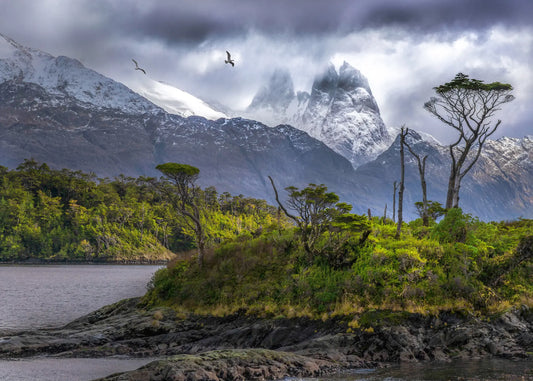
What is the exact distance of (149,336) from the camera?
27.6 m

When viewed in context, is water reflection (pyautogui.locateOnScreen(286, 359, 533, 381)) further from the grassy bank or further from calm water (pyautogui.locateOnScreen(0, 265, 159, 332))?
calm water (pyautogui.locateOnScreen(0, 265, 159, 332))

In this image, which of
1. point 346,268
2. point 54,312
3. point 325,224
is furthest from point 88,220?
point 346,268

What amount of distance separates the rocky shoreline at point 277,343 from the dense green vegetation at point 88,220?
4034 inches

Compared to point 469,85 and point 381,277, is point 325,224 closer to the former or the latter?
point 381,277

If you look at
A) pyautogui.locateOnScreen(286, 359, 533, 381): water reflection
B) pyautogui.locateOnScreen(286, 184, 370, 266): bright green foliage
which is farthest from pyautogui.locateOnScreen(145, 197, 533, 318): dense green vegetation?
pyautogui.locateOnScreen(286, 359, 533, 381): water reflection

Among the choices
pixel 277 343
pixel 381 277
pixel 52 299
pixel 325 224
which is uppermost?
pixel 325 224

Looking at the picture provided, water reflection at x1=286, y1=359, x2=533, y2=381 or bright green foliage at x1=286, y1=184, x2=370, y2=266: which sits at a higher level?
bright green foliage at x1=286, y1=184, x2=370, y2=266

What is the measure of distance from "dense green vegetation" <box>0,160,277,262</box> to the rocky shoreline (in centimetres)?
10247

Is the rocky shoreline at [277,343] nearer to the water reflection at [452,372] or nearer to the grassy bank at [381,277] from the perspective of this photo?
the water reflection at [452,372]

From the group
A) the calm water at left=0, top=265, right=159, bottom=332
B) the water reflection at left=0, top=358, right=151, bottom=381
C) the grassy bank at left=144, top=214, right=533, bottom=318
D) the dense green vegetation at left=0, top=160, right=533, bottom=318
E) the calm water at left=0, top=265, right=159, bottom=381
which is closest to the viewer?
the water reflection at left=0, top=358, right=151, bottom=381

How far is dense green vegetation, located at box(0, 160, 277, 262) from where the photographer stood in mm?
138625

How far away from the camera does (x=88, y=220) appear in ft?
476

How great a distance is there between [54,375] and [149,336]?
792 cm

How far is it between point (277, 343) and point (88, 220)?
436 feet
